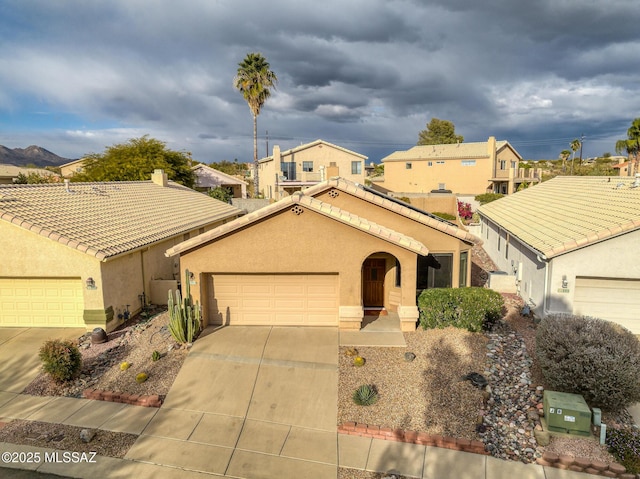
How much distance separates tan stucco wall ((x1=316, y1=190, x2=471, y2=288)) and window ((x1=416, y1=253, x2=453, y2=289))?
7.8 inches

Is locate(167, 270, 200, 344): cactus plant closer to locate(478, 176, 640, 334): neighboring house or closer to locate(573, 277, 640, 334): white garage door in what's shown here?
locate(478, 176, 640, 334): neighboring house

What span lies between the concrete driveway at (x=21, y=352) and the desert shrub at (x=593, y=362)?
15.1m

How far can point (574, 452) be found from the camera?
930 centimetres

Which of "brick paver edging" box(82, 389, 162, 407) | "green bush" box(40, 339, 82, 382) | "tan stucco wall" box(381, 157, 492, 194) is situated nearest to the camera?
"brick paver edging" box(82, 389, 162, 407)

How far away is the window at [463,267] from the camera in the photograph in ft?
56.7

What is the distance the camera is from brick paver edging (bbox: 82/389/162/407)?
36.8 ft

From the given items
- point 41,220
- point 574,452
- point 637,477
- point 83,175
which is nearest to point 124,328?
point 41,220

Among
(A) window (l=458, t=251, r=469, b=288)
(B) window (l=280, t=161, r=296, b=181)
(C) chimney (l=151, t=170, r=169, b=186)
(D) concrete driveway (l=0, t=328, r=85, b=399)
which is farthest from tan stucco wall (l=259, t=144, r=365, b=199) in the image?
(D) concrete driveway (l=0, t=328, r=85, b=399)

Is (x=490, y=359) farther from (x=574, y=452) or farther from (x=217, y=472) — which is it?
(x=217, y=472)

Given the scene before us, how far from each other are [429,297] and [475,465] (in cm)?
650

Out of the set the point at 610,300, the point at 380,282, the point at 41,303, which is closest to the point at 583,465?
the point at 610,300

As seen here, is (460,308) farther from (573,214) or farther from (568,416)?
(573,214)

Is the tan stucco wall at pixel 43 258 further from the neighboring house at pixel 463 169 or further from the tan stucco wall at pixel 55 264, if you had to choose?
the neighboring house at pixel 463 169

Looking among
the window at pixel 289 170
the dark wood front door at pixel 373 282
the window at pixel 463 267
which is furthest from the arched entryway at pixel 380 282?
the window at pixel 289 170
